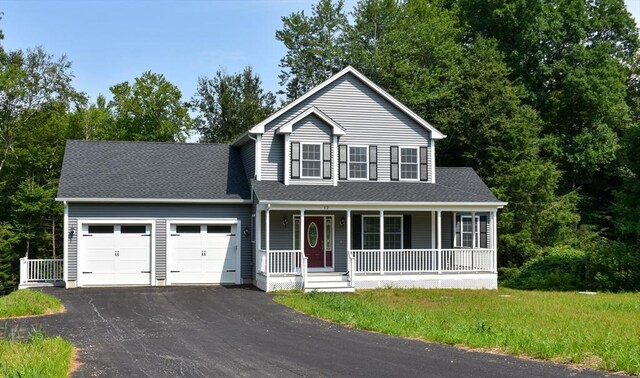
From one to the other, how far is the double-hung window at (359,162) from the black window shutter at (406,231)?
6.88 feet

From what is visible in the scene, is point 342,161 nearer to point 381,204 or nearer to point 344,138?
point 344,138

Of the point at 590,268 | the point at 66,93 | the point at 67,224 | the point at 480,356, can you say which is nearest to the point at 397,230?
the point at 590,268

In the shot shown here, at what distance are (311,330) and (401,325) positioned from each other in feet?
6.43

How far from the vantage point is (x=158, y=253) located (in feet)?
80.7

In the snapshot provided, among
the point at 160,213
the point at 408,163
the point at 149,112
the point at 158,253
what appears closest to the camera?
the point at 160,213

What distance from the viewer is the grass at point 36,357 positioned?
377 inches

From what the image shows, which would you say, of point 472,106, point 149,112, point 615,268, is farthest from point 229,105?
point 615,268

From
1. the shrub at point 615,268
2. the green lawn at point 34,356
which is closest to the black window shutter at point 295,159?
the shrub at point 615,268

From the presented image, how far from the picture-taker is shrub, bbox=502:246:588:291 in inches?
1037

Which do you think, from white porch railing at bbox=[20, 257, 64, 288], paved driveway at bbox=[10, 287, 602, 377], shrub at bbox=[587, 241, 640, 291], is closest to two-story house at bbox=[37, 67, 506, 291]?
white porch railing at bbox=[20, 257, 64, 288]

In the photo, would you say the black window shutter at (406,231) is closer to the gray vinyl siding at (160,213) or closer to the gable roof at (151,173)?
the gray vinyl siding at (160,213)

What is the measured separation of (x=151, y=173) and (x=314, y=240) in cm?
634

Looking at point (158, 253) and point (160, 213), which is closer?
point (160, 213)

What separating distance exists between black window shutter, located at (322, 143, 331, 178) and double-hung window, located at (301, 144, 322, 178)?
0.36 feet
